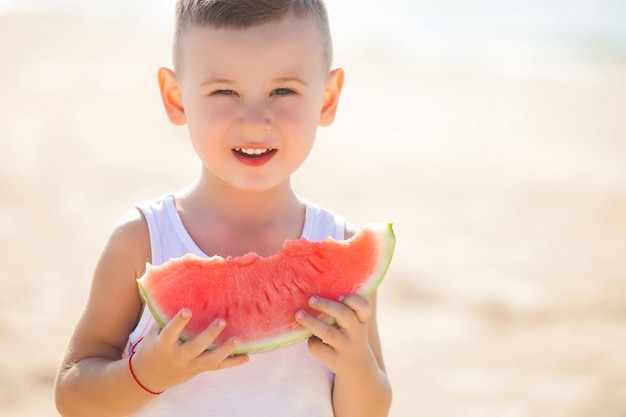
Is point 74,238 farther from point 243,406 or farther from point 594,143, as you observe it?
point 594,143

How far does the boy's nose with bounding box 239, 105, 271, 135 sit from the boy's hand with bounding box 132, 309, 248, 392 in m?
0.59

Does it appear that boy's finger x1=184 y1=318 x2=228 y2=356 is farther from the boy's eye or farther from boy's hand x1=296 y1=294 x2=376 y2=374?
the boy's eye

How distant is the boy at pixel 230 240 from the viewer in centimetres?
244

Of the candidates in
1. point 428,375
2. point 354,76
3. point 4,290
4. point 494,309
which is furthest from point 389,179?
point 354,76

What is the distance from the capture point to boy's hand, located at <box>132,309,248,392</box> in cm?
216

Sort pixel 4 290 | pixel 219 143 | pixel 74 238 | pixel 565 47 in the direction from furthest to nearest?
pixel 565 47 < pixel 74 238 < pixel 4 290 < pixel 219 143

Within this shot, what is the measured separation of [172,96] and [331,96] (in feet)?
1.71

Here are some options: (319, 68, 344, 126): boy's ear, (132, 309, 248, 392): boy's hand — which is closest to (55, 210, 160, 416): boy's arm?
(132, 309, 248, 392): boy's hand

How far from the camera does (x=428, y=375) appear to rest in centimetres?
536

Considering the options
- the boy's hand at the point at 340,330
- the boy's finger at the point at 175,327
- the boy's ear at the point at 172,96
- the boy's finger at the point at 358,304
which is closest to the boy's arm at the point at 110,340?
the boy's finger at the point at 175,327

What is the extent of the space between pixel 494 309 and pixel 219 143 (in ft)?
13.5

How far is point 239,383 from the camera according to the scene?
2.52 metres

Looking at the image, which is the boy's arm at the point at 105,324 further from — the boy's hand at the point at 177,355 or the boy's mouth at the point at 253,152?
the boy's mouth at the point at 253,152

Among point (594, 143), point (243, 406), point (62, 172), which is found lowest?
point (243, 406)
